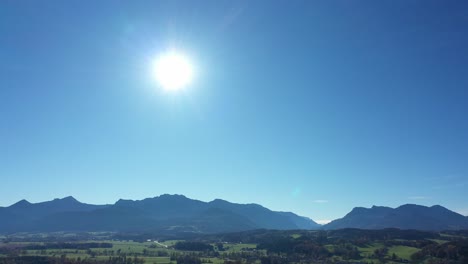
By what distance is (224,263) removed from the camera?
17612 cm

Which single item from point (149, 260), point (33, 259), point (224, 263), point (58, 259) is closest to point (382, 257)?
point (224, 263)

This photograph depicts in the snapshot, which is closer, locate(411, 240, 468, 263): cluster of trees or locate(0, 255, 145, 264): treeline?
locate(0, 255, 145, 264): treeline

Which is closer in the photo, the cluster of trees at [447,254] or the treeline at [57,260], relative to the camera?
the treeline at [57,260]

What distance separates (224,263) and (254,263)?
1630 cm

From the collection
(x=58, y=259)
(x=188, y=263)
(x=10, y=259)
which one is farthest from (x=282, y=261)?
(x=10, y=259)

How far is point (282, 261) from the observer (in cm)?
18900

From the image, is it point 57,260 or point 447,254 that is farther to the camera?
point 447,254

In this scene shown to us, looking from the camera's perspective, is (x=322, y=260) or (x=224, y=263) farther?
(x=322, y=260)

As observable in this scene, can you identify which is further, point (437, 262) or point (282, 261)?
point (282, 261)

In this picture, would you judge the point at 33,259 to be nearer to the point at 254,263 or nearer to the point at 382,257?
the point at 254,263

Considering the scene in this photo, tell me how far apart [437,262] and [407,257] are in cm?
2073

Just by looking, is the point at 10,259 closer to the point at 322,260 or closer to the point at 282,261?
the point at 282,261

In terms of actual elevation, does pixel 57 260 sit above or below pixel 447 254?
above

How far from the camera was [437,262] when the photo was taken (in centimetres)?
17488
